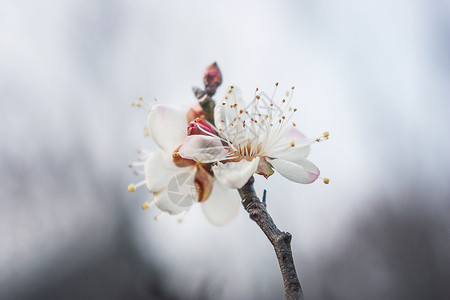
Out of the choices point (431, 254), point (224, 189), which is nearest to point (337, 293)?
point (431, 254)

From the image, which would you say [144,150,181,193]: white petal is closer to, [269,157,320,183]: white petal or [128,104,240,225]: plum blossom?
[128,104,240,225]: plum blossom

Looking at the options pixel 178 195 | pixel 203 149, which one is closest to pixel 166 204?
pixel 178 195

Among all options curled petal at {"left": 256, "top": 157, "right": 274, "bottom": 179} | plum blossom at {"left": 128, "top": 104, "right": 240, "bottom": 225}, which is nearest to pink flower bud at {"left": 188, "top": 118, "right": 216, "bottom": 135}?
plum blossom at {"left": 128, "top": 104, "right": 240, "bottom": 225}

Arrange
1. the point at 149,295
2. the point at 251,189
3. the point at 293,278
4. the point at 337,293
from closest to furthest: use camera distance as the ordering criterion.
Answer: the point at 293,278, the point at 251,189, the point at 337,293, the point at 149,295

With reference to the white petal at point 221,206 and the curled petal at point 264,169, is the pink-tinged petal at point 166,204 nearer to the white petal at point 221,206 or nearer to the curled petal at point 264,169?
the white petal at point 221,206

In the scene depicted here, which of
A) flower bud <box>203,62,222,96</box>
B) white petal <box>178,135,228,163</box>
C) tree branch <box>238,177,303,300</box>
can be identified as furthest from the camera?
flower bud <box>203,62,222,96</box>

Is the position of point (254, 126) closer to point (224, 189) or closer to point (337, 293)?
point (224, 189)
